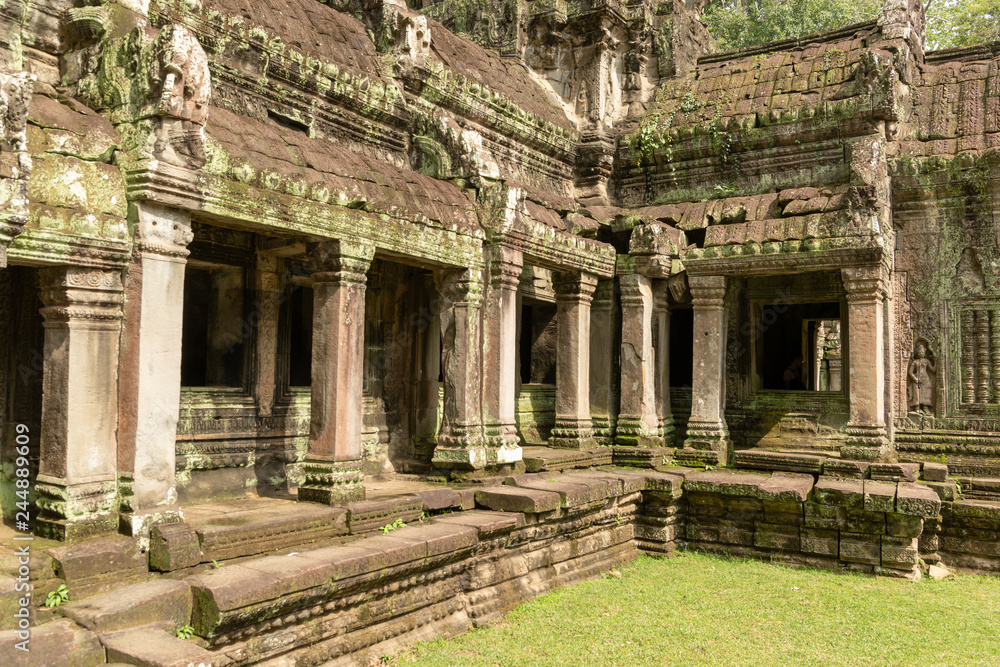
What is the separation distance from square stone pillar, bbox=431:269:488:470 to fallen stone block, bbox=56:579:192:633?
139 inches

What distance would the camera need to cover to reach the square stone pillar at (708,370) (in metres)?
10.1

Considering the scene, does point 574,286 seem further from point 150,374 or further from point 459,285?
point 150,374

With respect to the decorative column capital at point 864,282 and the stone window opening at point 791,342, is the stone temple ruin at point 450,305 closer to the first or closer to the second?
the decorative column capital at point 864,282

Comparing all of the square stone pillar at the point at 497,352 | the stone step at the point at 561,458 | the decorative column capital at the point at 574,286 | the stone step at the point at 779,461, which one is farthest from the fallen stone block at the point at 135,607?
the stone step at the point at 779,461

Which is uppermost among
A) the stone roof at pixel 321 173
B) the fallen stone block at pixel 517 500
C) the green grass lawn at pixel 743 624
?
the stone roof at pixel 321 173

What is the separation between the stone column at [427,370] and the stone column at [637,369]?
9.00 ft

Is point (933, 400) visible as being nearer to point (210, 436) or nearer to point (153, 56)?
point (210, 436)

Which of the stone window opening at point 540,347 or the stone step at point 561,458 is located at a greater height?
the stone window opening at point 540,347

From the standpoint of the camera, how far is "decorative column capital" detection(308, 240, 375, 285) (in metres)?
6.38

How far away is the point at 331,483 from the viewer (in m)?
6.39

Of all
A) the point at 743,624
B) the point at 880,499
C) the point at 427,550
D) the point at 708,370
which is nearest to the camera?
the point at 427,550

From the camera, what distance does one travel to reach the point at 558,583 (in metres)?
7.89

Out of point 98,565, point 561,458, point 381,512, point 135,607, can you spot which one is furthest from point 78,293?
point 561,458

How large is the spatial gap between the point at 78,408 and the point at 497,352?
4.22 meters
